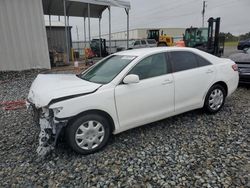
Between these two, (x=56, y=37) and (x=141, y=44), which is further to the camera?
(x=141, y=44)

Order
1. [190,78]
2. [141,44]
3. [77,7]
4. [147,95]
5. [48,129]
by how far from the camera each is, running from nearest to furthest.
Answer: [48,129]
[147,95]
[190,78]
[77,7]
[141,44]

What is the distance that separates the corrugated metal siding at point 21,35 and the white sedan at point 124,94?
25.9 feet

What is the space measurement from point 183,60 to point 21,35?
908 cm

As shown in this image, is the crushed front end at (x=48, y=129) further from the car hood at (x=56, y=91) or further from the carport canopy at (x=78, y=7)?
the carport canopy at (x=78, y=7)

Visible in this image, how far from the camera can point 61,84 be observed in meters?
3.27

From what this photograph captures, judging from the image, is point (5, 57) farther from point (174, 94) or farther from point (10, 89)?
point (174, 94)

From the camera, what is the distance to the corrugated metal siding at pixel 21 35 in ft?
32.0

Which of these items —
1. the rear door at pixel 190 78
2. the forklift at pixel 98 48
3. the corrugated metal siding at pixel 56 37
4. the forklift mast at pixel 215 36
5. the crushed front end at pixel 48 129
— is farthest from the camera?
the forklift at pixel 98 48

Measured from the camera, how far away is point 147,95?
3.34 metres

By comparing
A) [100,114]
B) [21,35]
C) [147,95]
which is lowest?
[100,114]

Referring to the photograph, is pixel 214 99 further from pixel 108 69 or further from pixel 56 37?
pixel 56 37

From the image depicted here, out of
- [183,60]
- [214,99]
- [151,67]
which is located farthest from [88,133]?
[214,99]

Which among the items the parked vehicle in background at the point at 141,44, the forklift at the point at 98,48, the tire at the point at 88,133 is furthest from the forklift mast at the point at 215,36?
the tire at the point at 88,133

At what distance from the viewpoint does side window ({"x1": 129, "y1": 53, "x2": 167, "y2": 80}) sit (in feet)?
11.1
